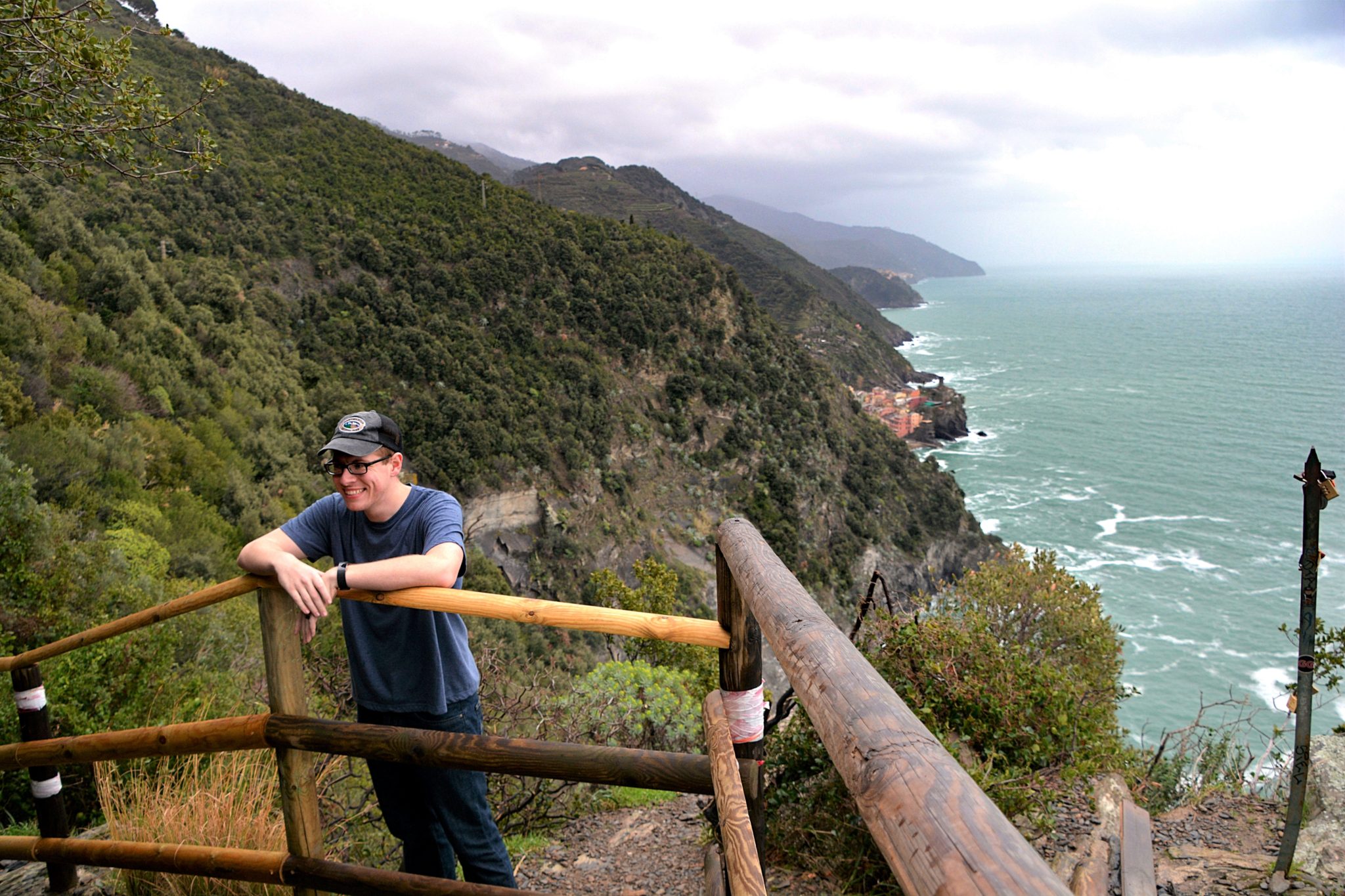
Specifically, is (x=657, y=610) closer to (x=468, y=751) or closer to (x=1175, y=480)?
(x=468, y=751)

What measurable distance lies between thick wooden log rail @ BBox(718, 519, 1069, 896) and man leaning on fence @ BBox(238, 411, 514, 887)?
99cm

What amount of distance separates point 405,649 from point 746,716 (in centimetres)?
102

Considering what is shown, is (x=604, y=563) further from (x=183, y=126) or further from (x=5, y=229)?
(x=183, y=126)

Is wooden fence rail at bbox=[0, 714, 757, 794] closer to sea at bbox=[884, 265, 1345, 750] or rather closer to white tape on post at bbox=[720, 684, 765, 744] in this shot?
white tape on post at bbox=[720, 684, 765, 744]

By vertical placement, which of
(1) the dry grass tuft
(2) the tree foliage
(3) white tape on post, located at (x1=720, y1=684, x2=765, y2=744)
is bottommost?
(1) the dry grass tuft

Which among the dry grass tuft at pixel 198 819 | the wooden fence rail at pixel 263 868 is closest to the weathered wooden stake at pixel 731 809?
the wooden fence rail at pixel 263 868

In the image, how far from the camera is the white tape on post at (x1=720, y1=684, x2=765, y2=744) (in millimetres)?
1638

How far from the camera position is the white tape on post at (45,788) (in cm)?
271

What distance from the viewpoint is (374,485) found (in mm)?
2191

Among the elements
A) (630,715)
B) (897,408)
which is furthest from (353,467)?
(897,408)

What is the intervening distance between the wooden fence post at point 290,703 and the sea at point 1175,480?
5715mm

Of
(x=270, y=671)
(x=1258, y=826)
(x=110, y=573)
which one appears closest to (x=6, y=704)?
(x=110, y=573)

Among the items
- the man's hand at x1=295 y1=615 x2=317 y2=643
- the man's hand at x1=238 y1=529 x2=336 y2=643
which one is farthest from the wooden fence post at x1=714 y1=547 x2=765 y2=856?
the man's hand at x1=295 y1=615 x2=317 y2=643

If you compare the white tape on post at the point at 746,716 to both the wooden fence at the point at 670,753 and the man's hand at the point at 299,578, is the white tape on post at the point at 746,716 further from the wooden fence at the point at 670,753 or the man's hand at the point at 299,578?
the man's hand at the point at 299,578
